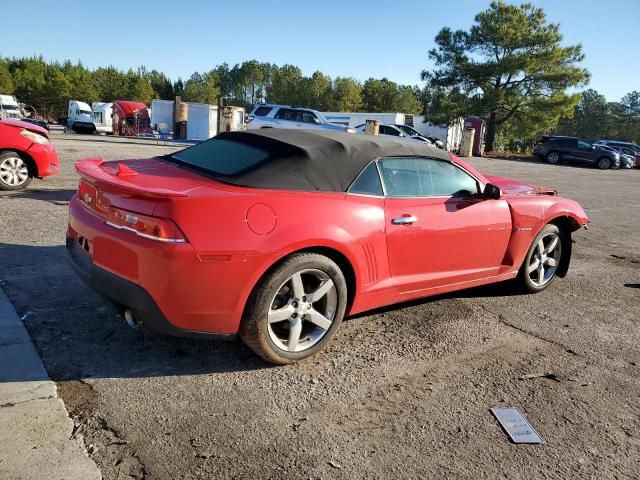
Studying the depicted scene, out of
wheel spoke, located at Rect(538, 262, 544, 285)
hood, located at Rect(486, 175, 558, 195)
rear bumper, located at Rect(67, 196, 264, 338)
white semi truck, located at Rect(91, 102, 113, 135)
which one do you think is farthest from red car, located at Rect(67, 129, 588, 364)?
white semi truck, located at Rect(91, 102, 113, 135)

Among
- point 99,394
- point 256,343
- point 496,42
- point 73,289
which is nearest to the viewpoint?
point 99,394

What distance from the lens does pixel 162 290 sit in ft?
9.36

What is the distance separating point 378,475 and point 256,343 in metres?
1.09

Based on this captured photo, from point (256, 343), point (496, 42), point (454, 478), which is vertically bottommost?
A: point (454, 478)

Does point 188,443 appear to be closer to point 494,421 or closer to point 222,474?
point 222,474

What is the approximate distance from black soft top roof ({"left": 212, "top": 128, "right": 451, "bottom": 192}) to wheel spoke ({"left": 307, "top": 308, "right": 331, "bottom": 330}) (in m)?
0.79

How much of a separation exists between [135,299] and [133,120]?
37.2m

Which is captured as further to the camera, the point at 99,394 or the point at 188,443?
the point at 99,394

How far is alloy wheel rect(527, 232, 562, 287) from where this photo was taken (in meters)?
5.06

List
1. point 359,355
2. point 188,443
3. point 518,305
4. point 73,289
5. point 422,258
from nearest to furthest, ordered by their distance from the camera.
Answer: point 188,443, point 359,355, point 422,258, point 73,289, point 518,305

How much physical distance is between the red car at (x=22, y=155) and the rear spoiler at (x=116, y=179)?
536 centimetres

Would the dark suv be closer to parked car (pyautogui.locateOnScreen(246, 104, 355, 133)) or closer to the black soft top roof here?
parked car (pyautogui.locateOnScreen(246, 104, 355, 133))

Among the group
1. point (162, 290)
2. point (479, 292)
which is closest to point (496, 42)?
point (479, 292)

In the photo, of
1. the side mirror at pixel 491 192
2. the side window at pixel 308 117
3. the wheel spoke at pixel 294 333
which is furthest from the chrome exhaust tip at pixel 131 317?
the side window at pixel 308 117
